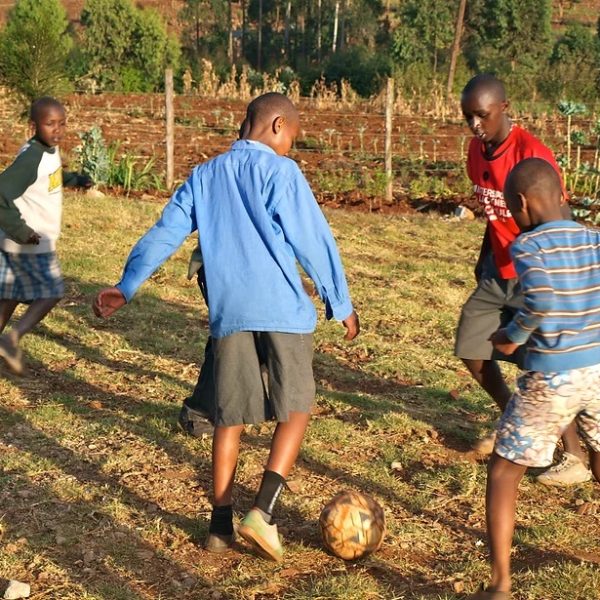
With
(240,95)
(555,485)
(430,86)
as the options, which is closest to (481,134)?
(555,485)

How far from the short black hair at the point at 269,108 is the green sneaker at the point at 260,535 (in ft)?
5.00

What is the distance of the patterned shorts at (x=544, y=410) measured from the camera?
10.9 feet

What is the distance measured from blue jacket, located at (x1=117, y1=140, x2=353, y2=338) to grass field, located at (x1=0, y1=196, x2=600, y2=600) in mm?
970

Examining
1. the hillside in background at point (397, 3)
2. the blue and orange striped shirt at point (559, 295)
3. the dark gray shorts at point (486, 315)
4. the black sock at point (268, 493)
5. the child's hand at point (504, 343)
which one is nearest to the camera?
the blue and orange striped shirt at point (559, 295)

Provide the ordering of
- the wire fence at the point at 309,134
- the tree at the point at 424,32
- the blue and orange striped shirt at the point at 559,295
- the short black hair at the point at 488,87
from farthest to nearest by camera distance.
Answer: the tree at the point at 424,32 < the wire fence at the point at 309,134 < the short black hair at the point at 488,87 < the blue and orange striped shirt at the point at 559,295

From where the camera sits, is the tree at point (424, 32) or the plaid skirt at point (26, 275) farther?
the tree at point (424, 32)

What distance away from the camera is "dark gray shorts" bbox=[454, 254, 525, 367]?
4.71m

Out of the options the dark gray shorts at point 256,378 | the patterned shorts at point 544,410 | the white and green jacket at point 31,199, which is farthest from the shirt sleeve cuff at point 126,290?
the white and green jacket at point 31,199

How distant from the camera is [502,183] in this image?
4.70 m

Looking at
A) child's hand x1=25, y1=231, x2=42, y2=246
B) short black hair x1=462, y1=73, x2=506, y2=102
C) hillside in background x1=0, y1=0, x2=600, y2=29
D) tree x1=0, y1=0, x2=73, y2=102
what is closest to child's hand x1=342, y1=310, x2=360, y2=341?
short black hair x1=462, y1=73, x2=506, y2=102

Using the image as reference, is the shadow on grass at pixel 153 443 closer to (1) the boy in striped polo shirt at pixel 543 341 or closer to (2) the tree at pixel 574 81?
(1) the boy in striped polo shirt at pixel 543 341

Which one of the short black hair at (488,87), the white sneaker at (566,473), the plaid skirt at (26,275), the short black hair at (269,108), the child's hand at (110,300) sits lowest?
the white sneaker at (566,473)

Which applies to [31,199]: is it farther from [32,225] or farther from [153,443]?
[153,443]

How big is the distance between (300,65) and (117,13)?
38.0 feet
